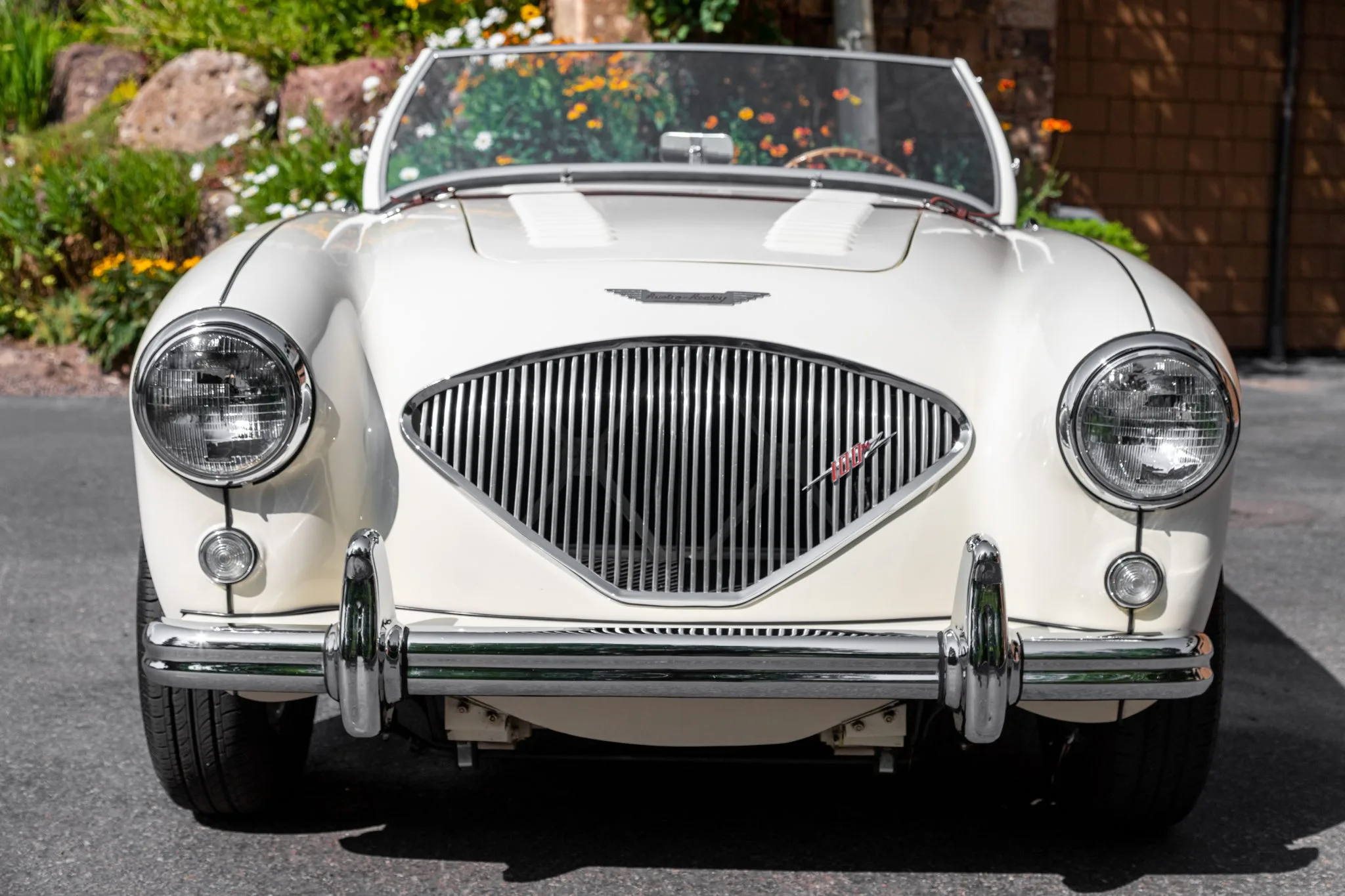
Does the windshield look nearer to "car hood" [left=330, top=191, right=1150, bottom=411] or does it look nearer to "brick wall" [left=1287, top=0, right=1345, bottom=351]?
"car hood" [left=330, top=191, right=1150, bottom=411]

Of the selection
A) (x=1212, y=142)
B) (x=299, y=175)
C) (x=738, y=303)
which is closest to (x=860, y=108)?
(x=738, y=303)

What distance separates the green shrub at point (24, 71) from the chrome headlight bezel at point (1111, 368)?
972 cm

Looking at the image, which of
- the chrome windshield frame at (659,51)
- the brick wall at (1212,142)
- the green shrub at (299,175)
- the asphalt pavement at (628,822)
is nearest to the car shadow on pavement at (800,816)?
the asphalt pavement at (628,822)

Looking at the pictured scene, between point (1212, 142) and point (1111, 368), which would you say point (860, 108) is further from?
point (1212, 142)

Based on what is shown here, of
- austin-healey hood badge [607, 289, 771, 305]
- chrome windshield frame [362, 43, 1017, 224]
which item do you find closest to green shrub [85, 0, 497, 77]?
chrome windshield frame [362, 43, 1017, 224]

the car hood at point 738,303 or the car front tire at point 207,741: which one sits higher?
the car hood at point 738,303

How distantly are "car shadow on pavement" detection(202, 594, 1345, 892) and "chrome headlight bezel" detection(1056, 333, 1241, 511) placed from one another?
70 centimetres

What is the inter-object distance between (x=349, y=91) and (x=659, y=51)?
567 cm

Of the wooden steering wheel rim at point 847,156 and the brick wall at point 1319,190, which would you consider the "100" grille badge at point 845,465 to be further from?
the brick wall at point 1319,190

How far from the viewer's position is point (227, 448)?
2.41m

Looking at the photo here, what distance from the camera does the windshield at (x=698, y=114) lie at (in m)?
3.81

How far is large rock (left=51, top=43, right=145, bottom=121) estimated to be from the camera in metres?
10.6

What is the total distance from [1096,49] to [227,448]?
948cm

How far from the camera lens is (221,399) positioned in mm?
2396
